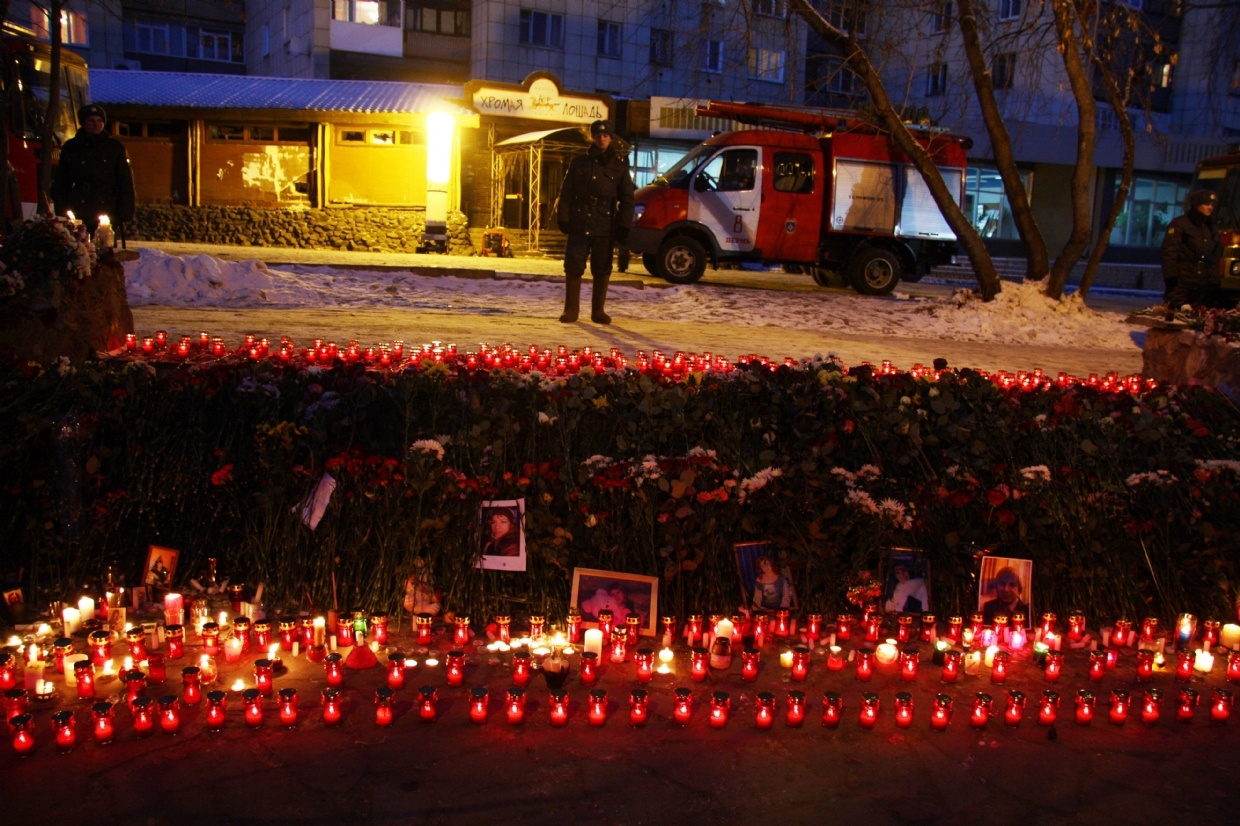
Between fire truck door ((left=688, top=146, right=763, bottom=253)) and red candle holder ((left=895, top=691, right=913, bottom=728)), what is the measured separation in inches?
571

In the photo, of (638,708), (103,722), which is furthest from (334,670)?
(638,708)

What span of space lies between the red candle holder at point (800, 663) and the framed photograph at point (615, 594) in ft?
2.04

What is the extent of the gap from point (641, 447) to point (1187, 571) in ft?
8.26

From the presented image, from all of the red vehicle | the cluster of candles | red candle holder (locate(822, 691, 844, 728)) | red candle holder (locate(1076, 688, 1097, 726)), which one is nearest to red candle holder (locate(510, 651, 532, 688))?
red candle holder (locate(822, 691, 844, 728))

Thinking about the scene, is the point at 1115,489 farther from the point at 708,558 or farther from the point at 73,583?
the point at 73,583

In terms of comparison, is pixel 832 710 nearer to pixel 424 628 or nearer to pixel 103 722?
pixel 424 628

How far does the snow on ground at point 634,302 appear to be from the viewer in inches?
458

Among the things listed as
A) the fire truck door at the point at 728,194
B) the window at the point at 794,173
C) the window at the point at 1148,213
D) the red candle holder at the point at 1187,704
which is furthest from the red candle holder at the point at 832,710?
the window at the point at 1148,213

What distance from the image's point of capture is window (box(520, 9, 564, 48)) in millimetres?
33125

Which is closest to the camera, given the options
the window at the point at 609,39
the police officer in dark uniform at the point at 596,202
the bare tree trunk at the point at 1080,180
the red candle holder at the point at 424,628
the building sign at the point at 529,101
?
the red candle holder at the point at 424,628

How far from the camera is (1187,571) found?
4.43 m

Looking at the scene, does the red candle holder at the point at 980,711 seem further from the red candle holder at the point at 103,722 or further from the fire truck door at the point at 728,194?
the fire truck door at the point at 728,194

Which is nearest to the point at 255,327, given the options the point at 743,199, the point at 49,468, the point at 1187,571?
the point at 49,468

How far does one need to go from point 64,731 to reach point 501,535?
1753 millimetres
